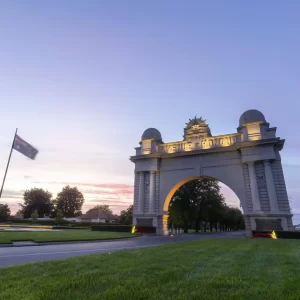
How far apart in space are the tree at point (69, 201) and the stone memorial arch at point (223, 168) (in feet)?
215

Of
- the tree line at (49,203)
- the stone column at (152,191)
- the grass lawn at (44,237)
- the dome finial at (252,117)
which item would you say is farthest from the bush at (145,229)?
the tree line at (49,203)

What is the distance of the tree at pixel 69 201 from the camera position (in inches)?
3516

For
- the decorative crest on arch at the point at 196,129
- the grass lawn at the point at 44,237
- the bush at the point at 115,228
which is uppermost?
the decorative crest on arch at the point at 196,129

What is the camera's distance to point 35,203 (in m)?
81.6

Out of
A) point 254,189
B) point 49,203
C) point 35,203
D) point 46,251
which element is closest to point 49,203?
point 49,203

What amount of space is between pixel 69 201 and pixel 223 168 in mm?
75467

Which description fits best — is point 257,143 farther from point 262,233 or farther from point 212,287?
point 212,287

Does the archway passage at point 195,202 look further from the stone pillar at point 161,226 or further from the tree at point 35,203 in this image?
the tree at point 35,203

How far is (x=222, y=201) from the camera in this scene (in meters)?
48.8

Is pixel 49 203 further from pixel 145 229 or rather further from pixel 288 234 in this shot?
pixel 288 234

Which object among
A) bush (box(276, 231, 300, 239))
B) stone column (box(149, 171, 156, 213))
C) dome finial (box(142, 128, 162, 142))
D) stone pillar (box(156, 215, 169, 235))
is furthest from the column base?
dome finial (box(142, 128, 162, 142))

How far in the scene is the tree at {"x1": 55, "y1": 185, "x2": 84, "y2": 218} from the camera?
293ft

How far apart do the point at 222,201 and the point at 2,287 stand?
48.4 meters

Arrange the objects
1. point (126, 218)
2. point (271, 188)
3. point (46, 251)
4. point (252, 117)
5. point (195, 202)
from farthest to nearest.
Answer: point (126, 218) → point (195, 202) → point (252, 117) → point (271, 188) → point (46, 251)
